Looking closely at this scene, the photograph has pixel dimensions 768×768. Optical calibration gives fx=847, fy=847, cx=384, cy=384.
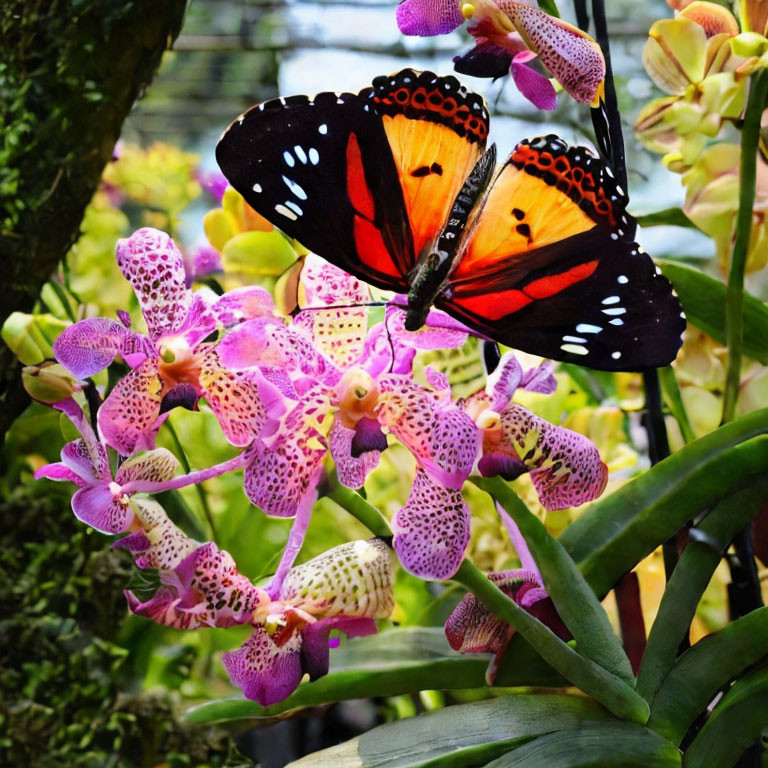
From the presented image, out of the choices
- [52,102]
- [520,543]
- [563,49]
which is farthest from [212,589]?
[52,102]

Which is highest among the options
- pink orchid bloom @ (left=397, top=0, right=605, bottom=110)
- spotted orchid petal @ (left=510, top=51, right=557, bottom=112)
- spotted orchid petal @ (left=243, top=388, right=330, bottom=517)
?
pink orchid bloom @ (left=397, top=0, right=605, bottom=110)

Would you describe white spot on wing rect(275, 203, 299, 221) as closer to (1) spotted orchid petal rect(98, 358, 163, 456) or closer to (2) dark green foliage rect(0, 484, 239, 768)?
(1) spotted orchid petal rect(98, 358, 163, 456)

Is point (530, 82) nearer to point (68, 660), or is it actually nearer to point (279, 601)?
point (279, 601)

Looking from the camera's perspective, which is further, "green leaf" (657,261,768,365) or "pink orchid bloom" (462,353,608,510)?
"green leaf" (657,261,768,365)

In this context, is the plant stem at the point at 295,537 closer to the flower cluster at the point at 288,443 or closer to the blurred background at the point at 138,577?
the flower cluster at the point at 288,443

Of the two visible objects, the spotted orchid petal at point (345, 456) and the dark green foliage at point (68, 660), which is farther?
the dark green foliage at point (68, 660)

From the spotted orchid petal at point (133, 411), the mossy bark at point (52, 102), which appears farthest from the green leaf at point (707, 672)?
the mossy bark at point (52, 102)

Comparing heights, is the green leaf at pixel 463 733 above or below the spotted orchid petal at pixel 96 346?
below

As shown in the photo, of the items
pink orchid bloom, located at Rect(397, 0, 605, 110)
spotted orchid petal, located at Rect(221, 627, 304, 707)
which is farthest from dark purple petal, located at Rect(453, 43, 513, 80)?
spotted orchid petal, located at Rect(221, 627, 304, 707)
